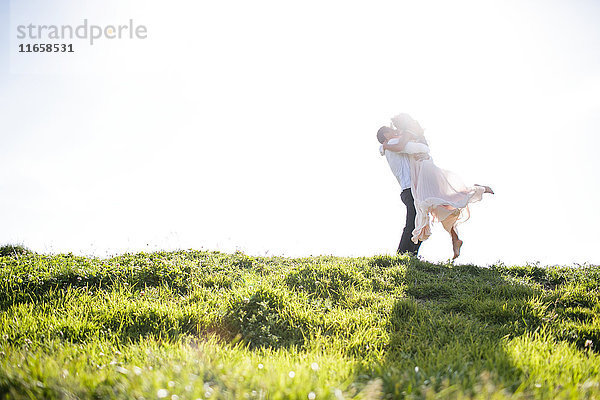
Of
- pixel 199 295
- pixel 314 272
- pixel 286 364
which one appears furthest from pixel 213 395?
pixel 314 272

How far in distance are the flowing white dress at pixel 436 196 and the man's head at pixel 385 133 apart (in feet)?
2.93

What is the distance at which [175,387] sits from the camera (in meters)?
2.20

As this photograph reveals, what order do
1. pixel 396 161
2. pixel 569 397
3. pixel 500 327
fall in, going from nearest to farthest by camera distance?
pixel 569 397
pixel 500 327
pixel 396 161

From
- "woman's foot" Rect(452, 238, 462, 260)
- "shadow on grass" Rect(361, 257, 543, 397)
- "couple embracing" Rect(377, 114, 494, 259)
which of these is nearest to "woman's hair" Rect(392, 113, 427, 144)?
"couple embracing" Rect(377, 114, 494, 259)

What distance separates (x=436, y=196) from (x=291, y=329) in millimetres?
5346

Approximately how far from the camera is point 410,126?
9.59 metres

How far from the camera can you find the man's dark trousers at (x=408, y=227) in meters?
9.16

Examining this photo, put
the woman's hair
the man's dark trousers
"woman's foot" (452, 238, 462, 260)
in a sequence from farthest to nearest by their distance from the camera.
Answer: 1. the woman's hair
2. the man's dark trousers
3. "woman's foot" (452, 238, 462, 260)

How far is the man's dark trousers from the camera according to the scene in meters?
9.16

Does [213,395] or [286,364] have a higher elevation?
[213,395]

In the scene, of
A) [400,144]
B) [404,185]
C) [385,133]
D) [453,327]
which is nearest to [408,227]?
[404,185]

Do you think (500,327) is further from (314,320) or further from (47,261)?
(47,261)

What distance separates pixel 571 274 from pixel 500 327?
3711mm

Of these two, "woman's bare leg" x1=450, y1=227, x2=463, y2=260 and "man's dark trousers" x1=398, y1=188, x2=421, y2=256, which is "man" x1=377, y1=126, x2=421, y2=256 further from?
"woman's bare leg" x1=450, y1=227, x2=463, y2=260
